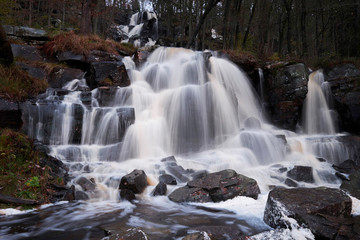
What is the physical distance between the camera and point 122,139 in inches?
333

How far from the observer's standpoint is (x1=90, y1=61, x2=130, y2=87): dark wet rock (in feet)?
34.3

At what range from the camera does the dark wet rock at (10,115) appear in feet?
23.0

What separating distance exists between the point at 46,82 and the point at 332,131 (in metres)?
13.0

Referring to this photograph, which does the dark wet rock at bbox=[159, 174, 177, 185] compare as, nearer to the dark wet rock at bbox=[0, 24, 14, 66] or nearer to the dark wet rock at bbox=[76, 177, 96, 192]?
the dark wet rock at bbox=[76, 177, 96, 192]

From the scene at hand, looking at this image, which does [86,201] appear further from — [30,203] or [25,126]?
[25,126]

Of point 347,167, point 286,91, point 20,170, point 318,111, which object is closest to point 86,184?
point 20,170

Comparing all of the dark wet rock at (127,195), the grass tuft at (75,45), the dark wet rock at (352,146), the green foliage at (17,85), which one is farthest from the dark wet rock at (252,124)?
the green foliage at (17,85)

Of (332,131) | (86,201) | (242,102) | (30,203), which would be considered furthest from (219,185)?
(332,131)

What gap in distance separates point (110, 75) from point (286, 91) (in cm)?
837

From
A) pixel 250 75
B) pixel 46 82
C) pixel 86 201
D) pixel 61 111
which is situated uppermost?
pixel 250 75

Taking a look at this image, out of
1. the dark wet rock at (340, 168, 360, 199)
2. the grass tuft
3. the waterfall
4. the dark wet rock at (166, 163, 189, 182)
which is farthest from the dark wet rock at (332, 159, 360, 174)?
the grass tuft

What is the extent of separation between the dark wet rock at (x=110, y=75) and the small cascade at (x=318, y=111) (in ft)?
29.6

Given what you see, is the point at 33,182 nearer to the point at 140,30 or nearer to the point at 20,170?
the point at 20,170

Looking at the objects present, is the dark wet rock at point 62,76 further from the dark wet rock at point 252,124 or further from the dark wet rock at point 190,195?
the dark wet rock at point 252,124
